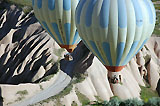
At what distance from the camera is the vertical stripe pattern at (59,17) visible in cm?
2786

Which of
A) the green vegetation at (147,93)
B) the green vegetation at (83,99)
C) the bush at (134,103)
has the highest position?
the green vegetation at (83,99)

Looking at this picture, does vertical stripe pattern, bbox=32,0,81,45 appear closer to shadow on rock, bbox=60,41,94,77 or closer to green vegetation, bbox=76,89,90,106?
shadow on rock, bbox=60,41,94,77

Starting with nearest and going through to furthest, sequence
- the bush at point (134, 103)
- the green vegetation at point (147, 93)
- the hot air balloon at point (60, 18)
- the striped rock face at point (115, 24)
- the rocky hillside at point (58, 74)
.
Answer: the striped rock face at point (115, 24) → the bush at point (134, 103) → the hot air balloon at point (60, 18) → the rocky hillside at point (58, 74) → the green vegetation at point (147, 93)

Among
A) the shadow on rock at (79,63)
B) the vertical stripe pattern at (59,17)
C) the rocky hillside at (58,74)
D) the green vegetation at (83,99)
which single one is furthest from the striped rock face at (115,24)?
the shadow on rock at (79,63)

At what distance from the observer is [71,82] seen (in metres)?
32.5

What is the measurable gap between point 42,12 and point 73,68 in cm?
1022

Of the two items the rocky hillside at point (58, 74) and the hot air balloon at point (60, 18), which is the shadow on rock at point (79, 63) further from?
the hot air balloon at point (60, 18)

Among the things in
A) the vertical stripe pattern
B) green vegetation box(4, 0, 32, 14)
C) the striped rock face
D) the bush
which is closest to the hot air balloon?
the vertical stripe pattern

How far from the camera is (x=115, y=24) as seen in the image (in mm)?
21594

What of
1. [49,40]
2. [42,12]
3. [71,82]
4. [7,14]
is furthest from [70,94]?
[7,14]

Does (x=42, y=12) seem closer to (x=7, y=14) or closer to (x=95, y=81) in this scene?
(x=95, y=81)

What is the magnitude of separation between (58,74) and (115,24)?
50.0 feet

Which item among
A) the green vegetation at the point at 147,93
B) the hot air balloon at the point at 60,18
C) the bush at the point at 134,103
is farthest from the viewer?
the green vegetation at the point at 147,93

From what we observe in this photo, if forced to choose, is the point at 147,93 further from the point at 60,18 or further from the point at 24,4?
the point at 24,4
